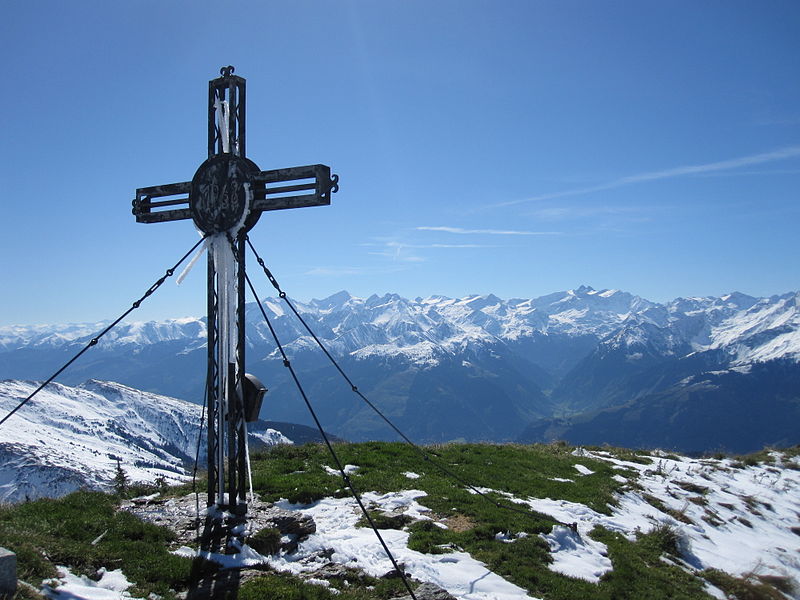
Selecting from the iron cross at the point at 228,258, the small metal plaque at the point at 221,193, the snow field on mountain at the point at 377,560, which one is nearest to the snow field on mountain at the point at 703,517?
the snow field on mountain at the point at 377,560

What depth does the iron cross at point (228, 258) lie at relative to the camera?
13211 mm

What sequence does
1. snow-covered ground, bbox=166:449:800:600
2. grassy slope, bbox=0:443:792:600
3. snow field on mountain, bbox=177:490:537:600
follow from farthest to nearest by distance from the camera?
snow-covered ground, bbox=166:449:800:600, snow field on mountain, bbox=177:490:537:600, grassy slope, bbox=0:443:792:600

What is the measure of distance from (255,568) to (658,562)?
11414 mm

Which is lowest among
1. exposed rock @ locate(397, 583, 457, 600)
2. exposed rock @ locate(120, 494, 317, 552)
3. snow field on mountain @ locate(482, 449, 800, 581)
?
snow field on mountain @ locate(482, 449, 800, 581)

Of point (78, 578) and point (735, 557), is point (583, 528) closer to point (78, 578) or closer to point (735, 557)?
point (735, 557)

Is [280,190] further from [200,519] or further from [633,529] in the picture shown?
[633,529]

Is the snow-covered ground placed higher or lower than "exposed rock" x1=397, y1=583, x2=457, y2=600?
lower

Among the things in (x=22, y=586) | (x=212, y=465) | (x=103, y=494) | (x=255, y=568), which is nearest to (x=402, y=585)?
(x=255, y=568)

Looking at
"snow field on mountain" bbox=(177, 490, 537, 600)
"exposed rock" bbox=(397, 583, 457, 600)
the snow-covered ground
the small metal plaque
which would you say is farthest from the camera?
the small metal plaque

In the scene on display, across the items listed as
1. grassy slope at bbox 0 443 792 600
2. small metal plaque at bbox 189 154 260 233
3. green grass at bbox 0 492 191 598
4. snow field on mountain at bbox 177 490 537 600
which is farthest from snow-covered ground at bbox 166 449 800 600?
small metal plaque at bbox 189 154 260 233

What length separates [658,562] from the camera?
50.3ft

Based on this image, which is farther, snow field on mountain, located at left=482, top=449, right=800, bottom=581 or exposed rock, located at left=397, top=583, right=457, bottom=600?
snow field on mountain, located at left=482, top=449, right=800, bottom=581

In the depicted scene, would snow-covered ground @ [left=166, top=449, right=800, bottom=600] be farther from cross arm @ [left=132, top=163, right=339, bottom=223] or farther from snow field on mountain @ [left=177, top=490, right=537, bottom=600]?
cross arm @ [left=132, top=163, right=339, bottom=223]

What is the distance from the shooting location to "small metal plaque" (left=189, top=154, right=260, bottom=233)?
13.2 metres
